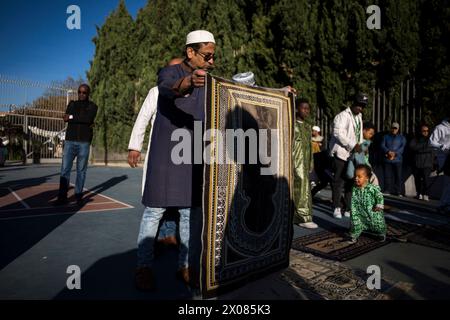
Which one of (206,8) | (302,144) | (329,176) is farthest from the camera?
(206,8)

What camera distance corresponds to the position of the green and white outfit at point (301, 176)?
4641mm

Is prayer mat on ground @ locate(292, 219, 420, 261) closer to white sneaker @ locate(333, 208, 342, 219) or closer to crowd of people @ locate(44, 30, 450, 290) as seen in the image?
crowd of people @ locate(44, 30, 450, 290)

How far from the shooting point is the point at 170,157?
8.24 feet

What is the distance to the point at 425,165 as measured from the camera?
7.52 m

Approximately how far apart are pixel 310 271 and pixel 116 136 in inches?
639

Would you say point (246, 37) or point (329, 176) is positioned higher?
point (246, 37)

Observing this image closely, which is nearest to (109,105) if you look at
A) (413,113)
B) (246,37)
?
(246,37)

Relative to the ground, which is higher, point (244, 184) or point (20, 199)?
point (244, 184)

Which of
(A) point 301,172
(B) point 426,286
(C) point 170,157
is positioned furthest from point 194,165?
(A) point 301,172

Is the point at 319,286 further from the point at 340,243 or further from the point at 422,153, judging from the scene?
the point at 422,153

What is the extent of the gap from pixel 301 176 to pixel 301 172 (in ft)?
0.18

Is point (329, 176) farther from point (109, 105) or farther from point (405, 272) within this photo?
point (109, 105)

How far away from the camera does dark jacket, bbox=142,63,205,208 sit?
250 centimetres

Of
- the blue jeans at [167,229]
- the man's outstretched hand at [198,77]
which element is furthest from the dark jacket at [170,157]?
the blue jeans at [167,229]
